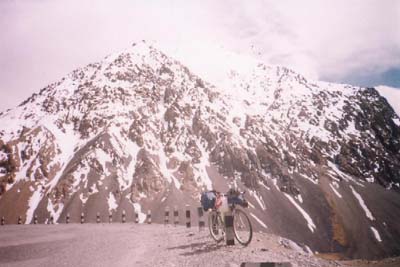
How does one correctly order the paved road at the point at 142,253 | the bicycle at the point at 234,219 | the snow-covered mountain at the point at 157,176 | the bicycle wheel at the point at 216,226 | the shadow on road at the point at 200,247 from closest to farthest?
the paved road at the point at 142,253, the shadow on road at the point at 200,247, the bicycle at the point at 234,219, the bicycle wheel at the point at 216,226, the snow-covered mountain at the point at 157,176

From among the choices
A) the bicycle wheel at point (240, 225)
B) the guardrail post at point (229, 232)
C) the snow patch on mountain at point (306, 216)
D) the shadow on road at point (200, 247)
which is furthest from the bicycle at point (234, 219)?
the snow patch on mountain at point (306, 216)

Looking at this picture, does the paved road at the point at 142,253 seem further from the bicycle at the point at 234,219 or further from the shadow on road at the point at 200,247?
the bicycle at the point at 234,219

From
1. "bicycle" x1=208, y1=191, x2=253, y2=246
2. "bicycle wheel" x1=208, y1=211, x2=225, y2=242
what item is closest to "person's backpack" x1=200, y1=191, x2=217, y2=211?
"bicycle" x1=208, y1=191, x2=253, y2=246

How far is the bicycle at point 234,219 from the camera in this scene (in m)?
12.8

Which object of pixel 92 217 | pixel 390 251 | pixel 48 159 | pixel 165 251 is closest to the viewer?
pixel 165 251

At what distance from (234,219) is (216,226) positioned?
4.27 feet

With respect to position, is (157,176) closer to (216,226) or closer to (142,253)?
(216,226)

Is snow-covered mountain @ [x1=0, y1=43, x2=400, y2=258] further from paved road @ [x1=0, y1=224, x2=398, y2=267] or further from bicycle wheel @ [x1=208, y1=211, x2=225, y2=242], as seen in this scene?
bicycle wheel @ [x1=208, y1=211, x2=225, y2=242]

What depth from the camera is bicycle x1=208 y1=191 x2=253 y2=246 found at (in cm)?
1276

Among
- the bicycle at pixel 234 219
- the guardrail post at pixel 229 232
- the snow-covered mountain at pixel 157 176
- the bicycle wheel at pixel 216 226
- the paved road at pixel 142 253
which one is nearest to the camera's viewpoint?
the paved road at pixel 142 253

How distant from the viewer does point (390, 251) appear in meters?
146

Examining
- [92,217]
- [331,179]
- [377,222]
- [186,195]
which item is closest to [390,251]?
[377,222]

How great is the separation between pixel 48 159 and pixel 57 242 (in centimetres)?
15057

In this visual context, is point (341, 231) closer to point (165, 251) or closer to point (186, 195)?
point (186, 195)
